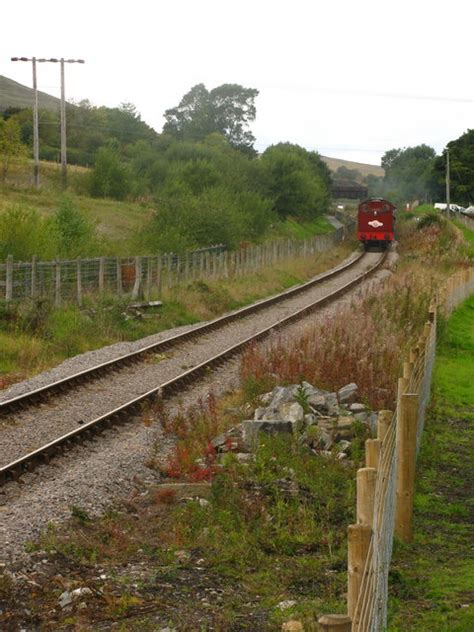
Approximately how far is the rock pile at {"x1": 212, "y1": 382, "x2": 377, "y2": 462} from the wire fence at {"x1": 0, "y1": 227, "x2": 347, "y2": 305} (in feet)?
37.5

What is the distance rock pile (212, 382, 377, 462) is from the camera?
1235cm

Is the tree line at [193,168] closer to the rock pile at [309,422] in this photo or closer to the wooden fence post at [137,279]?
the wooden fence post at [137,279]

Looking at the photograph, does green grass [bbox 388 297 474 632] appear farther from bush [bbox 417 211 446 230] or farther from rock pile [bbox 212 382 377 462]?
bush [bbox 417 211 446 230]

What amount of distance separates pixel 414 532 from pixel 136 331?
16.3m

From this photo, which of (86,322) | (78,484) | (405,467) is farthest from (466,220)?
(405,467)

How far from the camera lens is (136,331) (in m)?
25.6

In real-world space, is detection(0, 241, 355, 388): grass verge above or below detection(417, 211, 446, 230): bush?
below

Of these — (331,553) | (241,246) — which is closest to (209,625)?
(331,553)

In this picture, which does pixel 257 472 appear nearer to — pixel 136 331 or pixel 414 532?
pixel 414 532

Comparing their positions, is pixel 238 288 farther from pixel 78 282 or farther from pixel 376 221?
pixel 376 221

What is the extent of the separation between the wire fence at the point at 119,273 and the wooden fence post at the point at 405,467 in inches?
610

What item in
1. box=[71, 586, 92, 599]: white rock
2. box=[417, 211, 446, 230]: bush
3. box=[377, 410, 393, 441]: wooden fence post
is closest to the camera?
box=[71, 586, 92, 599]: white rock

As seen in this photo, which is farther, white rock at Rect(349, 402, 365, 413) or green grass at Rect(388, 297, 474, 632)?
white rock at Rect(349, 402, 365, 413)

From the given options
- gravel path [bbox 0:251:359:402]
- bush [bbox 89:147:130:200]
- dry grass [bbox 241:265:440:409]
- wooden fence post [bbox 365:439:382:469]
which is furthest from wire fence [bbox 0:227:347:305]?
bush [bbox 89:147:130:200]
